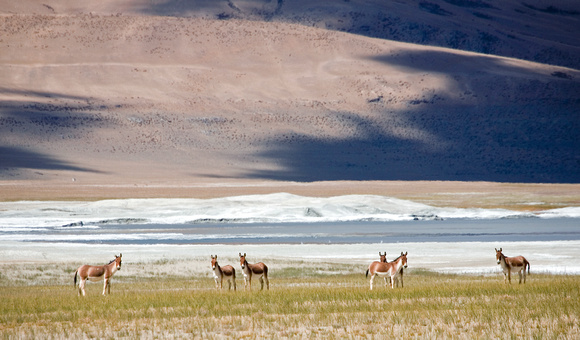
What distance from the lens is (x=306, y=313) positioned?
14.9 m

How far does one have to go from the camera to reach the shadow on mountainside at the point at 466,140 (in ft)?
410

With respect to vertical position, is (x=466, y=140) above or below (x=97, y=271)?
above

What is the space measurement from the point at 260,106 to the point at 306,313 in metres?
125

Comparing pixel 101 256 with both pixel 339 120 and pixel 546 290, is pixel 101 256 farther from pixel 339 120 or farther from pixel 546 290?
pixel 339 120

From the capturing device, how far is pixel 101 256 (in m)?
29.8

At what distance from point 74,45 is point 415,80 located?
61.6 meters

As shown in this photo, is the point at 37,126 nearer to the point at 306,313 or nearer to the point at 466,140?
the point at 466,140

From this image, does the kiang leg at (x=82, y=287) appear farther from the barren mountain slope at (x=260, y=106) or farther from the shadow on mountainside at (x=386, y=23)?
the shadow on mountainside at (x=386, y=23)

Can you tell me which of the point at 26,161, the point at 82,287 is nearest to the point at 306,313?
the point at 82,287

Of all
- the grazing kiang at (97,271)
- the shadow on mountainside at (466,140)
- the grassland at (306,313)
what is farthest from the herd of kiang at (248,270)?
the shadow on mountainside at (466,140)

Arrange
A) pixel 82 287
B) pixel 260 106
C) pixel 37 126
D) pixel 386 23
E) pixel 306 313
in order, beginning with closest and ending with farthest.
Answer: pixel 306 313
pixel 82 287
pixel 37 126
pixel 260 106
pixel 386 23

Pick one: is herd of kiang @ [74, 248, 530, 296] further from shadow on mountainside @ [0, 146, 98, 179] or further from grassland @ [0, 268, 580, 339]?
shadow on mountainside @ [0, 146, 98, 179]

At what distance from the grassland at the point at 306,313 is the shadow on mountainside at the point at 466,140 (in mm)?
99277

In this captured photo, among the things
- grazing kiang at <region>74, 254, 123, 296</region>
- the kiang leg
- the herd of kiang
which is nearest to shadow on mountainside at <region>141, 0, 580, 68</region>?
the herd of kiang
